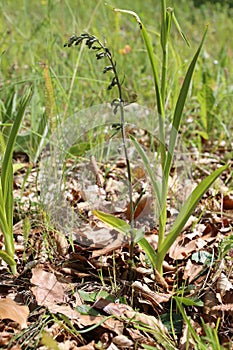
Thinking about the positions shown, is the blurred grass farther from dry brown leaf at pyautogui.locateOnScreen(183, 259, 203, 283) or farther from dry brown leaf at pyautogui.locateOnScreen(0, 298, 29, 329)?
dry brown leaf at pyautogui.locateOnScreen(0, 298, 29, 329)

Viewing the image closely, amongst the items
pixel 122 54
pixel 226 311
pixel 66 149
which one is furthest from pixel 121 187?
pixel 122 54

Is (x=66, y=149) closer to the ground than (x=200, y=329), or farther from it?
farther from it

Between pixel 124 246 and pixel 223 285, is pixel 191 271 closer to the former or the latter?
pixel 223 285

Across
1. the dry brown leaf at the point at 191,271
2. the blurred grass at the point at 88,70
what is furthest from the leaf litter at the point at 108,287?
the blurred grass at the point at 88,70

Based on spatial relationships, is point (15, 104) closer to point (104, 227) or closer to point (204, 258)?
point (104, 227)

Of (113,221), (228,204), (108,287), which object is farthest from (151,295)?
(228,204)

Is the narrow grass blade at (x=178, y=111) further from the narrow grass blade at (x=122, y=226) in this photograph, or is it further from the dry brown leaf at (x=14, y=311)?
the dry brown leaf at (x=14, y=311)

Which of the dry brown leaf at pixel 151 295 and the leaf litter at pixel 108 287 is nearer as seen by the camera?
the leaf litter at pixel 108 287
